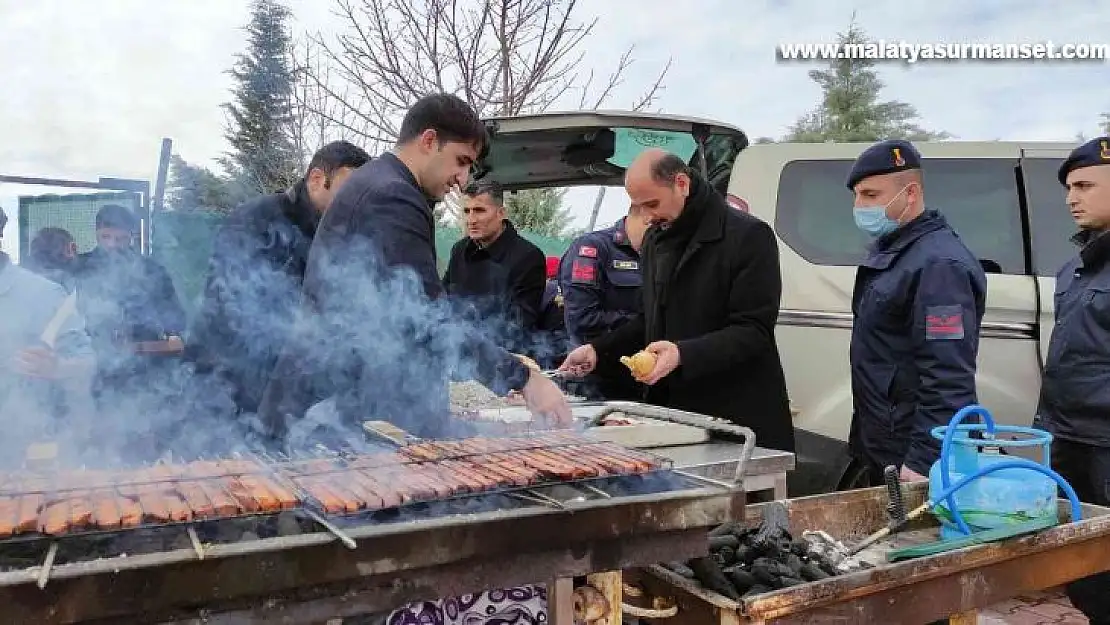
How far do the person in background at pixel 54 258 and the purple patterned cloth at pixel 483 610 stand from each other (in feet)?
11.9

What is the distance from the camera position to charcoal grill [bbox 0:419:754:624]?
1431 mm

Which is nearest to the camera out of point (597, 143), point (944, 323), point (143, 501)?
point (143, 501)

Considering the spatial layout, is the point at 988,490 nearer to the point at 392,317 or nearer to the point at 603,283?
the point at 392,317

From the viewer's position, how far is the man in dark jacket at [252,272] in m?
3.96

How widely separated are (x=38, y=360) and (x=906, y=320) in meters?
4.11

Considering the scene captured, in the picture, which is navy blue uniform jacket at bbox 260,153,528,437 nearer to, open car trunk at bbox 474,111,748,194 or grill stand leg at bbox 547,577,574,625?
grill stand leg at bbox 547,577,574,625

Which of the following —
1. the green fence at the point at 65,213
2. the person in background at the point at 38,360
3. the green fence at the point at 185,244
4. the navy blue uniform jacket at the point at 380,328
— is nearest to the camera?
the navy blue uniform jacket at the point at 380,328

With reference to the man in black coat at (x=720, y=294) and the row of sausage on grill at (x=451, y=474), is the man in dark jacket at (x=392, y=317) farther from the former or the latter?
the man in black coat at (x=720, y=294)

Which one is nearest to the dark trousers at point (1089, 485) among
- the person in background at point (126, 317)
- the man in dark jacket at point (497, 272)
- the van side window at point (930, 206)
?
the van side window at point (930, 206)

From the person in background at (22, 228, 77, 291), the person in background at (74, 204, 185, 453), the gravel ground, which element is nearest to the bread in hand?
the gravel ground

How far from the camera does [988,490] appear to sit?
94.2 inches

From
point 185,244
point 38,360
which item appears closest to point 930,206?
point 38,360

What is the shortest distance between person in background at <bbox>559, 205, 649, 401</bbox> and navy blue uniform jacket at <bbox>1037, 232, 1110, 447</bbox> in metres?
2.18

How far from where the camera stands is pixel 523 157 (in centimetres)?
528
